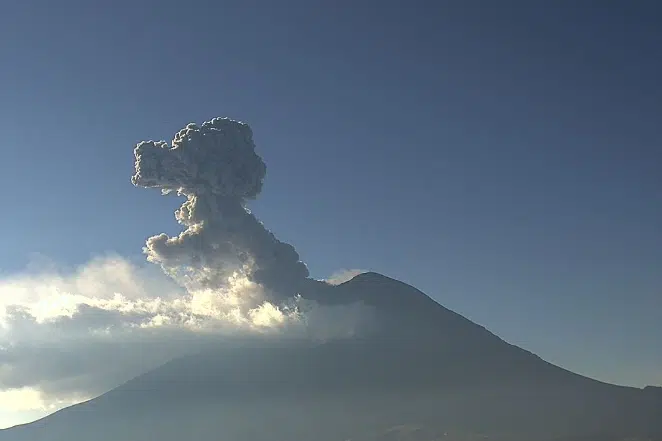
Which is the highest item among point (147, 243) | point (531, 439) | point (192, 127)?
point (192, 127)

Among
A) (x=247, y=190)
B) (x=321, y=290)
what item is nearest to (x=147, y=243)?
(x=247, y=190)

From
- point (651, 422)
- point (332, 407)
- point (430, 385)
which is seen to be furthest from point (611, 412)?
point (332, 407)

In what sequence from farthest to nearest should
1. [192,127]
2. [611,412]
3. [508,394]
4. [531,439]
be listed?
[508,394]
[611,412]
[531,439]
[192,127]

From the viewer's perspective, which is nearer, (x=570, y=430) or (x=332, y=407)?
(x=570, y=430)

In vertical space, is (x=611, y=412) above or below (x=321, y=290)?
below

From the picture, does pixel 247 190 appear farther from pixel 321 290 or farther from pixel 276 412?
pixel 276 412

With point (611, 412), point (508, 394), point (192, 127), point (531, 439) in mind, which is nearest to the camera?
point (192, 127)

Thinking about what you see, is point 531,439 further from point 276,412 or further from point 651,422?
point 276,412

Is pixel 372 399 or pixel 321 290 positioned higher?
pixel 321 290

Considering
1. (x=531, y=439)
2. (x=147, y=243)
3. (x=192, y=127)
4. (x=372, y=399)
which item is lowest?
(x=531, y=439)
